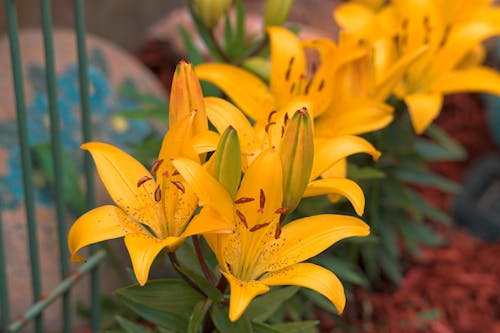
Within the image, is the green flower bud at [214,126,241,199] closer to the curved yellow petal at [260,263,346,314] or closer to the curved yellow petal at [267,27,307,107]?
the curved yellow petal at [260,263,346,314]

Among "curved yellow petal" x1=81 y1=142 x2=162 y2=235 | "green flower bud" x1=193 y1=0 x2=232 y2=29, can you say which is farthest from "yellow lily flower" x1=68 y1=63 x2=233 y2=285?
"green flower bud" x1=193 y1=0 x2=232 y2=29

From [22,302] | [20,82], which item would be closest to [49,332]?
[22,302]

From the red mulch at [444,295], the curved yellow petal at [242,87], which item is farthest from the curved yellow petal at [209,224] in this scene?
the red mulch at [444,295]

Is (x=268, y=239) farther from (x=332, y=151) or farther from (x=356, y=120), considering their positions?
(x=356, y=120)

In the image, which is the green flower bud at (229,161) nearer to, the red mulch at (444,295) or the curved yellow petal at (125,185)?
the curved yellow petal at (125,185)

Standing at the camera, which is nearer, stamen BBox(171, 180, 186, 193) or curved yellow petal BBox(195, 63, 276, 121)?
stamen BBox(171, 180, 186, 193)

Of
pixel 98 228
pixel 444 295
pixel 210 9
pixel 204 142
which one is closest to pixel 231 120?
pixel 204 142

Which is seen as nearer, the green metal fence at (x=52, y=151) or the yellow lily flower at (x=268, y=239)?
the yellow lily flower at (x=268, y=239)

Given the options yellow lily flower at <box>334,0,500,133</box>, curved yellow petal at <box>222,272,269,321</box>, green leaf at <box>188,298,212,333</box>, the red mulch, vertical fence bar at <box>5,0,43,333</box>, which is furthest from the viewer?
the red mulch

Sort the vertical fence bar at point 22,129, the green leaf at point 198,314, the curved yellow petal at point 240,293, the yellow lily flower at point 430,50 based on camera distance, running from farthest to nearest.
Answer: the yellow lily flower at point 430,50 → the vertical fence bar at point 22,129 → the green leaf at point 198,314 → the curved yellow petal at point 240,293
